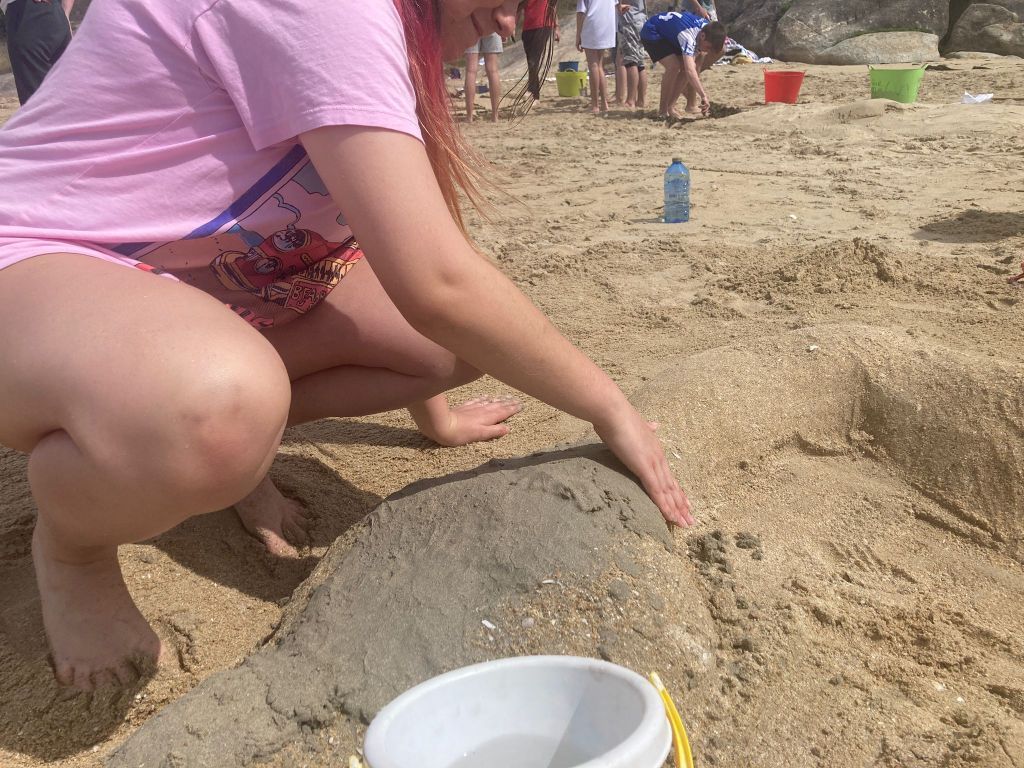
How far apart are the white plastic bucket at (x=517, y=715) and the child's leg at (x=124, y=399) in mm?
544

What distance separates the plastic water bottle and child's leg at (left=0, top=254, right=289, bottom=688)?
3.00m

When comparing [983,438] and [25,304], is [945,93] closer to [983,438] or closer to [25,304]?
[983,438]

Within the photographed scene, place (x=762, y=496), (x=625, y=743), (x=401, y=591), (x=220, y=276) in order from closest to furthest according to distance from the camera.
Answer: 1. (x=625, y=743)
2. (x=401, y=591)
3. (x=220, y=276)
4. (x=762, y=496)

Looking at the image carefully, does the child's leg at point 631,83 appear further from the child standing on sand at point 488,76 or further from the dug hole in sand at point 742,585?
the dug hole in sand at point 742,585

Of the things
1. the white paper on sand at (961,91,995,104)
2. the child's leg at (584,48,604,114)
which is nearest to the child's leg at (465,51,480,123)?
the child's leg at (584,48,604,114)

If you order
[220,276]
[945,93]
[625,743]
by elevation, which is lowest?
[945,93]

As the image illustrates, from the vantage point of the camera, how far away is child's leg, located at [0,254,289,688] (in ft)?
4.06

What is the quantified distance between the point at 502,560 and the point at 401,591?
0.54 feet

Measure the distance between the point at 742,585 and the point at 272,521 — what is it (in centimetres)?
98

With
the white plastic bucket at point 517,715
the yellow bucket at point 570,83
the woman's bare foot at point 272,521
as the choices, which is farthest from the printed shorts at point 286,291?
the yellow bucket at point 570,83

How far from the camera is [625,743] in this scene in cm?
80

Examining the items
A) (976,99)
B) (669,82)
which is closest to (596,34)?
(669,82)

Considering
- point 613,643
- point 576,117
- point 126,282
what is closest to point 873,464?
point 613,643

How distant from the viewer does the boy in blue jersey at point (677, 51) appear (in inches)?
310
